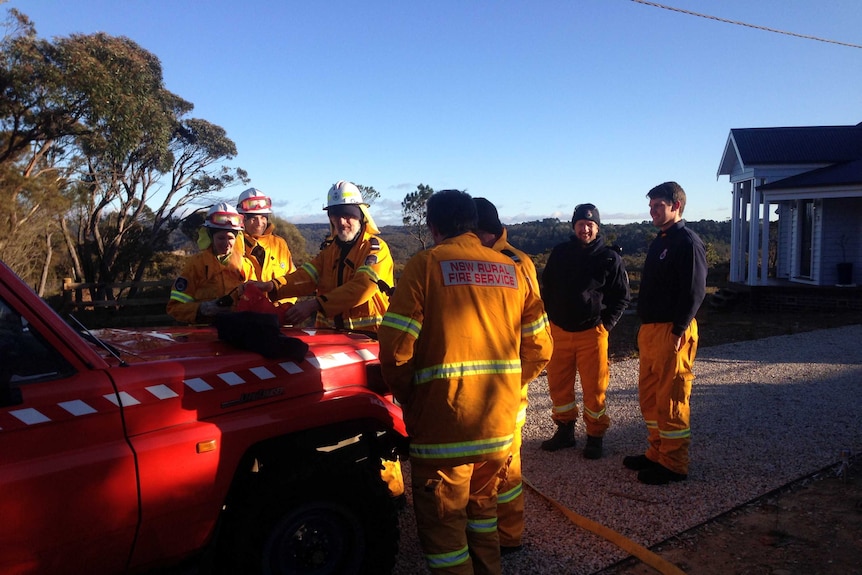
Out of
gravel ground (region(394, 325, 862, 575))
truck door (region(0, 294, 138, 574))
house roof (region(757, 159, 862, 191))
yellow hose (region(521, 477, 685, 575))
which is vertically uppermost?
house roof (region(757, 159, 862, 191))

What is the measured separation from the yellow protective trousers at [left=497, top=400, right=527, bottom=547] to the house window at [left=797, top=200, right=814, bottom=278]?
16.3 metres

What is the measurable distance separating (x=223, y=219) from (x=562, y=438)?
3.15 metres

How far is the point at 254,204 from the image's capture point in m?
5.68

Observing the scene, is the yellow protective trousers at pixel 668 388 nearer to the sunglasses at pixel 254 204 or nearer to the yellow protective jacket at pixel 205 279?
the yellow protective jacket at pixel 205 279

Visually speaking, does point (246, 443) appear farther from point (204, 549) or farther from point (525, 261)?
point (525, 261)

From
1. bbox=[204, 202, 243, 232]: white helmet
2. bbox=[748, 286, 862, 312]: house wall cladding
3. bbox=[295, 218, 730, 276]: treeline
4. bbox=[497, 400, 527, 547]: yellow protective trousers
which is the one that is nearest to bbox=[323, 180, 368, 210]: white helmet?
bbox=[204, 202, 243, 232]: white helmet

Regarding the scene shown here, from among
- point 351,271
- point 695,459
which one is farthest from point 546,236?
point 351,271

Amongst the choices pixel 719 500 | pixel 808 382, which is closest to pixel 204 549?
pixel 719 500

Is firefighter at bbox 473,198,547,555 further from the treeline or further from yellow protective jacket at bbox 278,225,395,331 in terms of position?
the treeline

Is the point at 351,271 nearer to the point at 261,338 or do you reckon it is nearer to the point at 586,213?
the point at 261,338

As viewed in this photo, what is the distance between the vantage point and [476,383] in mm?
2660

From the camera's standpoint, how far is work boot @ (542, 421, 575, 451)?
5.02m

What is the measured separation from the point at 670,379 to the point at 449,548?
7.49 feet

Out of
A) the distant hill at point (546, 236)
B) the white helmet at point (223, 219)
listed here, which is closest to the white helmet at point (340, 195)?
the white helmet at point (223, 219)
